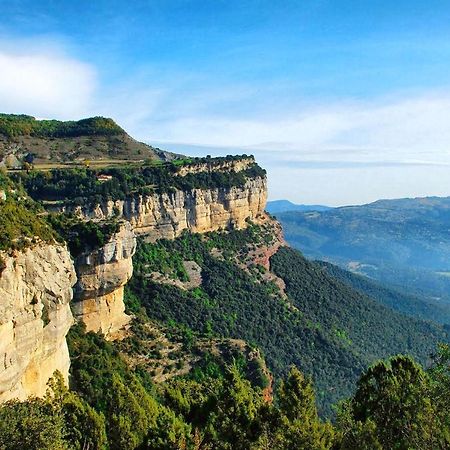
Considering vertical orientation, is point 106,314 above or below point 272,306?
above

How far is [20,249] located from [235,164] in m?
72.1

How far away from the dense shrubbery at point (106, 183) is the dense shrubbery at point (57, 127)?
16.6 m

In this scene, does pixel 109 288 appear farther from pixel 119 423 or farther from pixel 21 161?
pixel 21 161

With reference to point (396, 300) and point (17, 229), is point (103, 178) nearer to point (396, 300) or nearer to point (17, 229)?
point (17, 229)

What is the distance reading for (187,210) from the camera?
8644 centimetres

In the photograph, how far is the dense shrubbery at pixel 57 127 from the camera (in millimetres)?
87406

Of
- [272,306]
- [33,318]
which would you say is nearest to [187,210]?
[272,306]

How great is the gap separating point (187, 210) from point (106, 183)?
53.5 feet

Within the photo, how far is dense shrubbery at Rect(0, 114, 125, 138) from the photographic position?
87406 mm

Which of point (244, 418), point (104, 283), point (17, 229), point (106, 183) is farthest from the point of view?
point (106, 183)

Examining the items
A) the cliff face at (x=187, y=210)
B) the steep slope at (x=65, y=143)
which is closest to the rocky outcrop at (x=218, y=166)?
the cliff face at (x=187, y=210)

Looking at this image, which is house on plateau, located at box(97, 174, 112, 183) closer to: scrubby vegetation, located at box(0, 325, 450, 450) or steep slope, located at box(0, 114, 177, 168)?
steep slope, located at box(0, 114, 177, 168)

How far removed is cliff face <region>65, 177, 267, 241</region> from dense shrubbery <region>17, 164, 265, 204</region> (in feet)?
3.65

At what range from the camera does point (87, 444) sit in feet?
98.5
